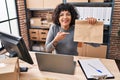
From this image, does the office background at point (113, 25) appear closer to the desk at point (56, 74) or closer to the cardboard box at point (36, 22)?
the cardboard box at point (36, 22)

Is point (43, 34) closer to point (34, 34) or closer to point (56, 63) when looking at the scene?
point (34, 34)

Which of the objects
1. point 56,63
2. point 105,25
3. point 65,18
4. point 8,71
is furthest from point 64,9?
point 105,25

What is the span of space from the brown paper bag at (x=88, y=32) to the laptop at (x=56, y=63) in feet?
1.22

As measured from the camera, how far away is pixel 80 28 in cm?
149

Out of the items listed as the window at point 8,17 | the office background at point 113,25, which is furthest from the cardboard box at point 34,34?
the window at point 8,17

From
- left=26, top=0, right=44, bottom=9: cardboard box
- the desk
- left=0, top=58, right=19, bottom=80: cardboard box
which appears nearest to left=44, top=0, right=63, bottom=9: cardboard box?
left=26, top=0, right=44, bottom=9: cardboard box

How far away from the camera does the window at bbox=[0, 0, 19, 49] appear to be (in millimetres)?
2955

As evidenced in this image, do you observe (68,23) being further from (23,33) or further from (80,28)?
(23,33)

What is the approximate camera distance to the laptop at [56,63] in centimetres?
119

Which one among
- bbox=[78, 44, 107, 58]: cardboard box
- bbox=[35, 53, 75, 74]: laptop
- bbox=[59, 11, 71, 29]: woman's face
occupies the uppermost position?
bbox=[59, 11, 71, 29]: woman's face

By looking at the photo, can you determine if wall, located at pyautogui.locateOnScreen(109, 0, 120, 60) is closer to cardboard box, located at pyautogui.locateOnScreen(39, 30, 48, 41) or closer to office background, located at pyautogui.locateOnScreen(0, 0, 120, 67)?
office background, located at pyautogui.locateOnScreen(0, 0, 120, 67)

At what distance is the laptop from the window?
191cm

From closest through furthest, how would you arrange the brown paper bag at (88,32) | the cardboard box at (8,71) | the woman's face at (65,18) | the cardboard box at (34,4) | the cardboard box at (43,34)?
the cardboard box at (8,71), the brown paper bag at (88,32), the woman's face at (65,18), the cardboard box at (34,4), the cardboard box at (43,34)

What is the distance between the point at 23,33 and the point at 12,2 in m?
0.82
